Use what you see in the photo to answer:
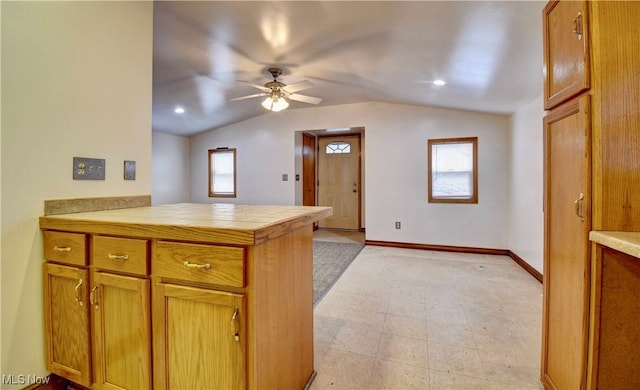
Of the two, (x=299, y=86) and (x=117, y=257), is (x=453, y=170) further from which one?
(x=117, y=257)

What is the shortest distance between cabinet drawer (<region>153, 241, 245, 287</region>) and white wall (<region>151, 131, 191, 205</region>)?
528cm

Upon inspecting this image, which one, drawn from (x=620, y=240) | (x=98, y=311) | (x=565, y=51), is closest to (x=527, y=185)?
(x=565, y=51)

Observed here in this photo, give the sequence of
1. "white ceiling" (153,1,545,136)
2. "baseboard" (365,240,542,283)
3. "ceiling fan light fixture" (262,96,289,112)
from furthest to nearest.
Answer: "baseboard" (365,240,542,283)
"ceiling fan light fixture" (262,96,289,112)
"white ceiling" (153,1,545,136)

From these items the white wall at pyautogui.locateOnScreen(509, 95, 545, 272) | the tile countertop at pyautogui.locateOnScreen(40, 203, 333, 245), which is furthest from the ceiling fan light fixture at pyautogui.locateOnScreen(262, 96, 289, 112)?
the white wall at pyautogui.locateOnScreen(509, 95, 545, 272)

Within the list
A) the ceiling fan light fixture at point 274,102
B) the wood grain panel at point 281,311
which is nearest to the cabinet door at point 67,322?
the wood grain panel at point 281,311

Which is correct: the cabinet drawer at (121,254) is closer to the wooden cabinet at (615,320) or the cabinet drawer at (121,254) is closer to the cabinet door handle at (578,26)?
the wooden cabinet at (615,320)

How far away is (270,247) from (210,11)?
199 cm

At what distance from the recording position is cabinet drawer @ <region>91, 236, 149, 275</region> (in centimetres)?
112

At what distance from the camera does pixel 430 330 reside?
2115 millimetres

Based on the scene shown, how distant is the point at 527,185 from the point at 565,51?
281cm

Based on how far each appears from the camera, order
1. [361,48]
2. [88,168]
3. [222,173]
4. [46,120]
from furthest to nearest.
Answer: [222,173]
[361,48]
[88,168]
[46,120]

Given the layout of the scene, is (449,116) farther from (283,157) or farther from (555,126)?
(555,126)

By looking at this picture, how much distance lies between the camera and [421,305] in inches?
101

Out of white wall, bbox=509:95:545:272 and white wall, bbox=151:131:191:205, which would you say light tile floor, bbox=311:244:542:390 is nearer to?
white wall, bbox=509:95:545:272
